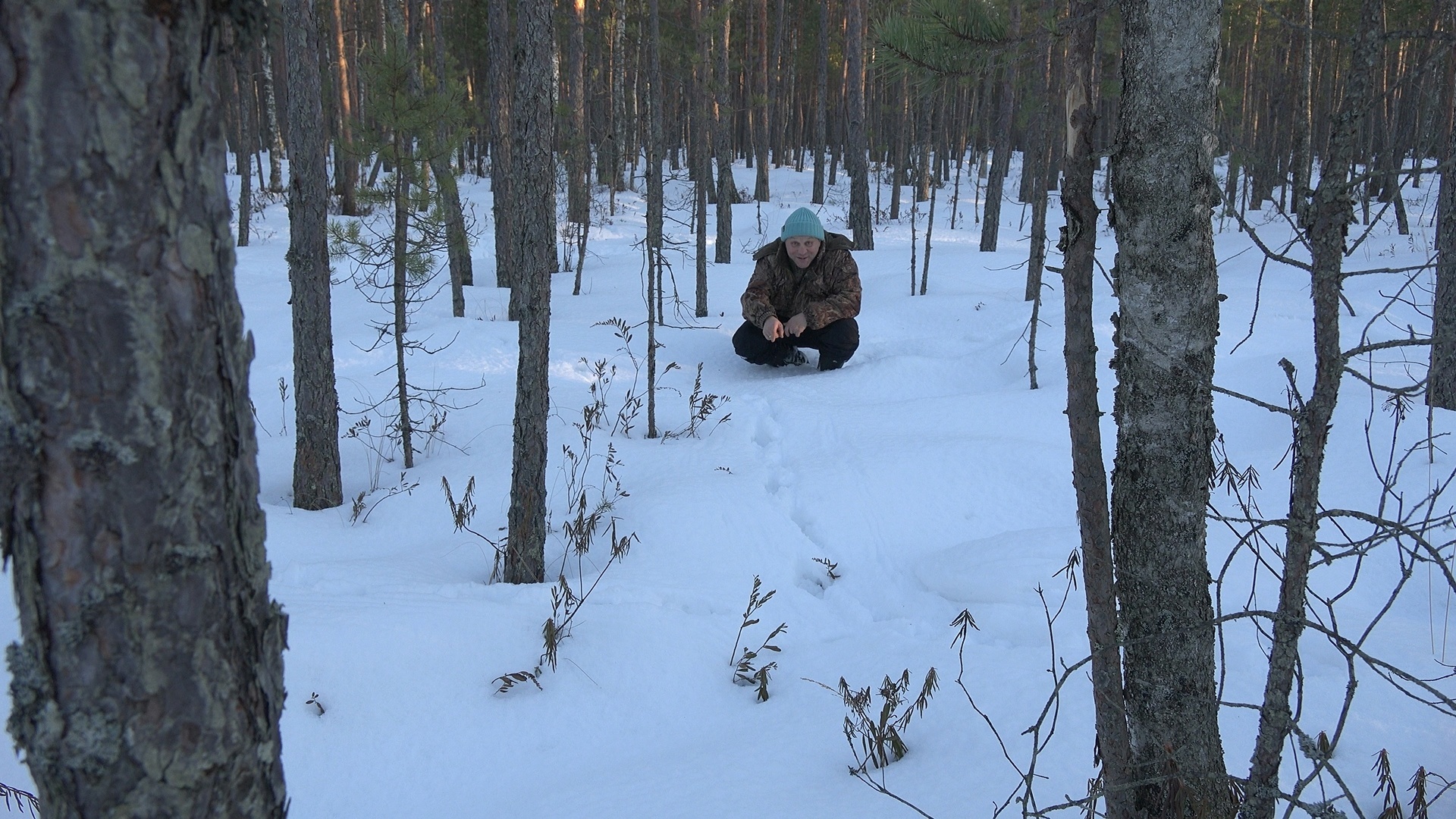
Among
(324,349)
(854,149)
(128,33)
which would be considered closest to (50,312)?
(128,33)

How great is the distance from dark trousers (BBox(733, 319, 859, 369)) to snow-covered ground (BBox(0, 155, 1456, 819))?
0.14m

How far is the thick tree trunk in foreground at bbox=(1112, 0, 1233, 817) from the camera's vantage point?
153 centimetres

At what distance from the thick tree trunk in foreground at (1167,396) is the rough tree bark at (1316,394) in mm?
95

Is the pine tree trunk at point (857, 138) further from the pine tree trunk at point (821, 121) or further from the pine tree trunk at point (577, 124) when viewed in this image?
the pine tree trunk at point (821, 121)

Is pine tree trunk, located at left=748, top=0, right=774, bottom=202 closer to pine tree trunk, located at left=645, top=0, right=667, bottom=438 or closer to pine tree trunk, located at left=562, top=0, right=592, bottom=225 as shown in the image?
pine tree trunk, located at left=562, top=0, right=592, bottom=225

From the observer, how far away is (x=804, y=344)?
6488mm

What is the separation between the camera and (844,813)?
221 centimetres

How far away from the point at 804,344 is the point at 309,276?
3.43 m

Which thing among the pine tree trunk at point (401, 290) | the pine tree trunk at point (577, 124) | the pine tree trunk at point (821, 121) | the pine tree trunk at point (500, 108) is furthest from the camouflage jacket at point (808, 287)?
the pine tree trunk at point (821, 121)

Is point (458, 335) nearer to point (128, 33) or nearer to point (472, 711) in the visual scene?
point (472, 711)

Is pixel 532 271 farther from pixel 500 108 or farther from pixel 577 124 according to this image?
pixel 577 124

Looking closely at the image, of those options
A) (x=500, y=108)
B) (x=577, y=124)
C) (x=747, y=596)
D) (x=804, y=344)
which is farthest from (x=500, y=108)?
(x=747, y=596)

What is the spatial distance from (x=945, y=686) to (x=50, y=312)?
8.24 ft

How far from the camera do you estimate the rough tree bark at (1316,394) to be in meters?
1.45
